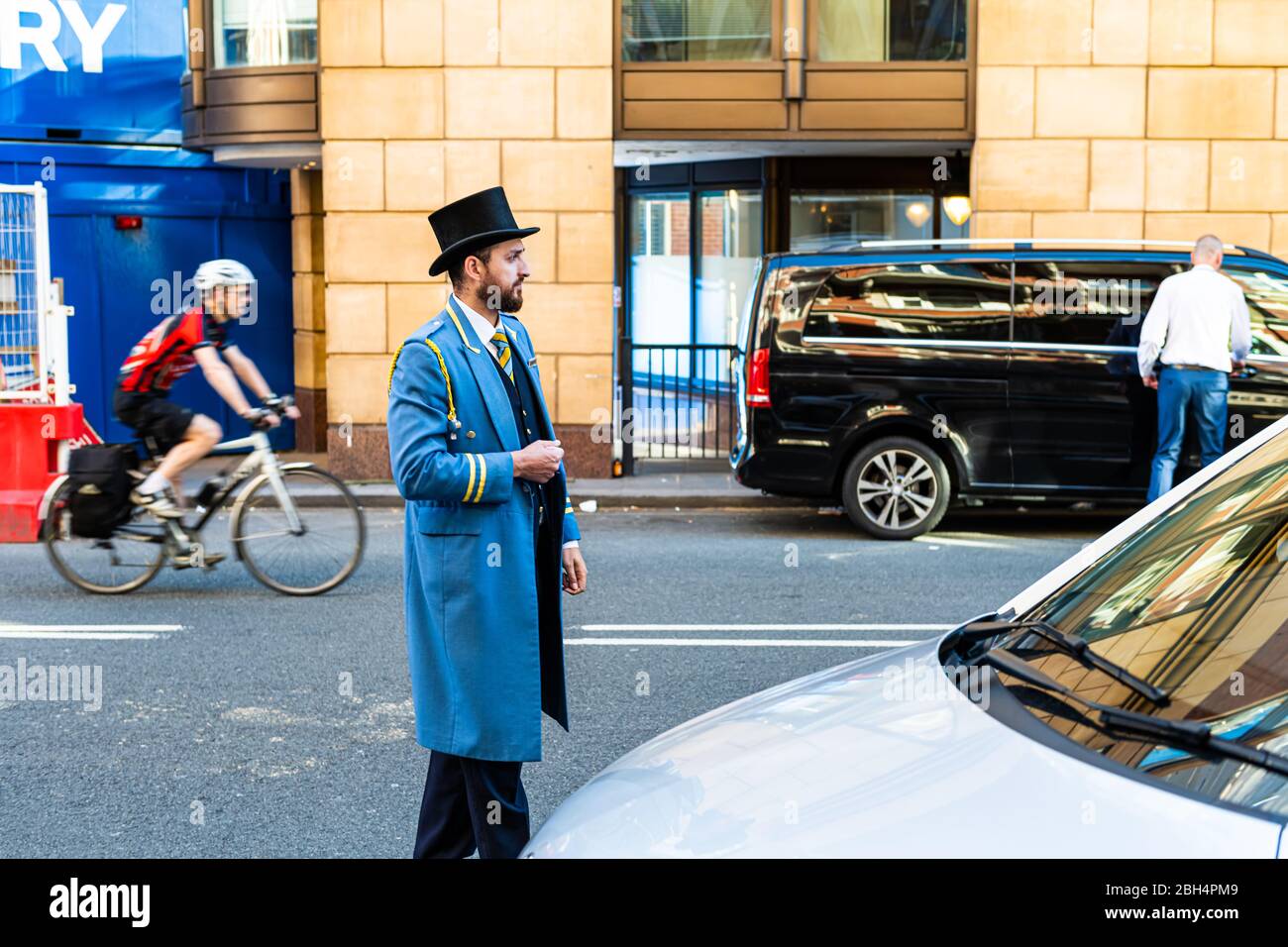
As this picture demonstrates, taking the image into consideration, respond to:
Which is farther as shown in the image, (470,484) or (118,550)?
(118,550)

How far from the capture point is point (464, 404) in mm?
4129

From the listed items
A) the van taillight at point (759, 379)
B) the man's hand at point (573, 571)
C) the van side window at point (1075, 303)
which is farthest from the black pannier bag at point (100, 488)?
the van side window at point (1075, 303)

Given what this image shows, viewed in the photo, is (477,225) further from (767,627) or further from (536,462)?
(767,627)

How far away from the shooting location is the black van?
11164 mm

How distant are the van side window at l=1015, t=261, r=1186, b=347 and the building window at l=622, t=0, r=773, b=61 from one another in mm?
4730

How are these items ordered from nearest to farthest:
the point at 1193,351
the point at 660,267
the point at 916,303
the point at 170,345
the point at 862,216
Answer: the point at 170,345
the point at 1193,351
the point at 916,303
the point at 862,216
the point at 660,267

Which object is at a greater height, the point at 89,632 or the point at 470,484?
the point at 470,484

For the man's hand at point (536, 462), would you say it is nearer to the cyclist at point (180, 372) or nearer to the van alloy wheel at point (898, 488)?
the cyclist at point (180, 372)

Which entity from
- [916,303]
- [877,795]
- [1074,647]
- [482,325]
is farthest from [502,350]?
[916,303]

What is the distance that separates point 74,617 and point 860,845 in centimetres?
718

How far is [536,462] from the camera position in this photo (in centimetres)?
402

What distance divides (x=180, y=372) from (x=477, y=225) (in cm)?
550

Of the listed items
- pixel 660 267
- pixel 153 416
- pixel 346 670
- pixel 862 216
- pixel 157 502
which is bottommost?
pixel 346 670

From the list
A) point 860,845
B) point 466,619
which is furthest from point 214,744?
point 860,845
